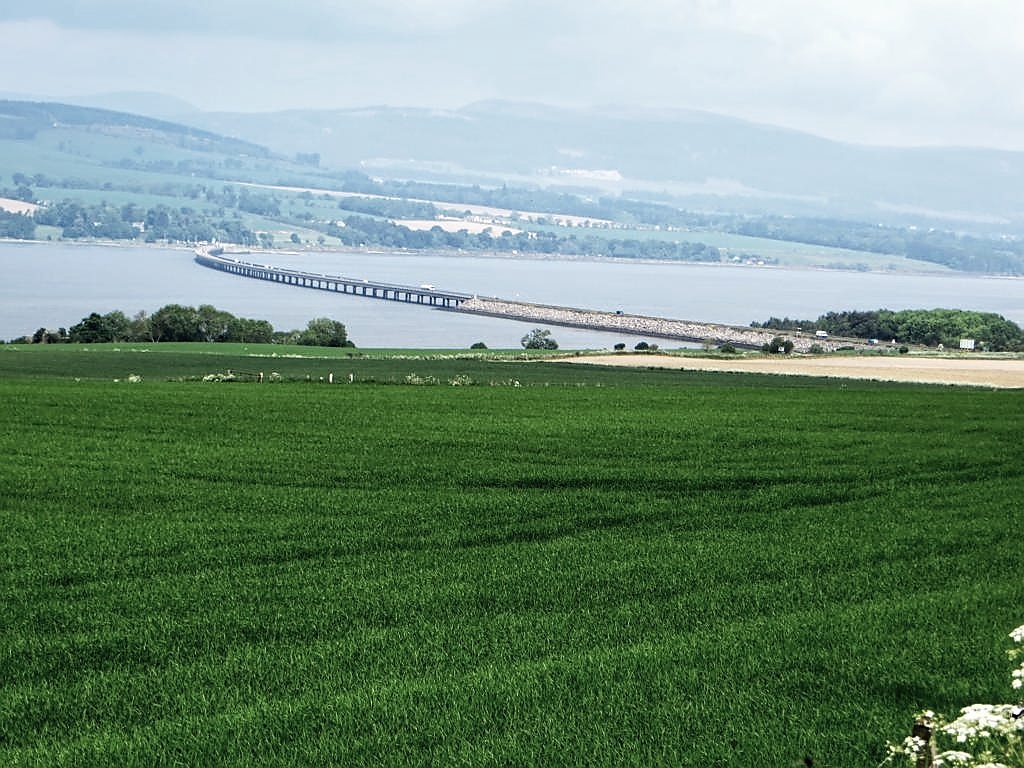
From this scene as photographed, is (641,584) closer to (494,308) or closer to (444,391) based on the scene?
(444,391)

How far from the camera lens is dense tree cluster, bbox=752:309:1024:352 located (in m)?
106

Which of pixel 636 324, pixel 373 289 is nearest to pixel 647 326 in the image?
pixel 636 324

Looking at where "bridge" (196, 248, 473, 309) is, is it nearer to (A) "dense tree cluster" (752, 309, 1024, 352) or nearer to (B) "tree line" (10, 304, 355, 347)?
(A) "dense tree cluster" (752, 309, 1024, 352)

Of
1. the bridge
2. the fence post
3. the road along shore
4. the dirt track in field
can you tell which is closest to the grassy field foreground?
the fence post

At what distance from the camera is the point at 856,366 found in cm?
6450

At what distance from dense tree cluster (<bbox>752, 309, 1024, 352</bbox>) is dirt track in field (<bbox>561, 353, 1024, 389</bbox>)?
33.4 metres

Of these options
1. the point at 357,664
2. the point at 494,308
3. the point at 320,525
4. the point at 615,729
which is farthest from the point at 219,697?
the point at 494,308

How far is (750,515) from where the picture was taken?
51.2 feet

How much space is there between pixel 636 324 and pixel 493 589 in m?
122

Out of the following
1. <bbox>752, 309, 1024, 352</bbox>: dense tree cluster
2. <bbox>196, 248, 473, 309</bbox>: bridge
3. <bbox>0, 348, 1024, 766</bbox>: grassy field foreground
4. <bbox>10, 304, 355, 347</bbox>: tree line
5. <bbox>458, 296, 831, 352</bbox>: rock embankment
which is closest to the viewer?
<bbox>0, 348, 1024, 766</bbox>: grassy field foreground

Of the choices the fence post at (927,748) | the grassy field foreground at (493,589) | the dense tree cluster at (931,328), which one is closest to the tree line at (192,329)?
the dense tree cluster at (931,328)

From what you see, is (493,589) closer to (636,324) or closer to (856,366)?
(856,366)

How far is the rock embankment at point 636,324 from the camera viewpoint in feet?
373

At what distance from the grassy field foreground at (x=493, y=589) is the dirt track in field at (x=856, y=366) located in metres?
34.7
